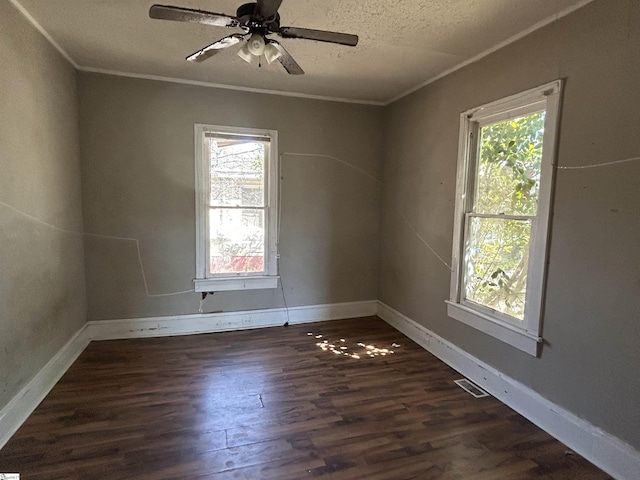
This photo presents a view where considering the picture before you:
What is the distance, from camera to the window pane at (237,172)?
148 inches

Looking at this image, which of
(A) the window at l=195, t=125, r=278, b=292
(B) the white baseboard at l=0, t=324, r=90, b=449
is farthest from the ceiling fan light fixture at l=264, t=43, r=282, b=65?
(B) the white baseboard at l=0, t=324, r=90, b=449

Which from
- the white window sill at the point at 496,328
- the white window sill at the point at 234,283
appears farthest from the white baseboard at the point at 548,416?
the white window sill at the point at 234,283

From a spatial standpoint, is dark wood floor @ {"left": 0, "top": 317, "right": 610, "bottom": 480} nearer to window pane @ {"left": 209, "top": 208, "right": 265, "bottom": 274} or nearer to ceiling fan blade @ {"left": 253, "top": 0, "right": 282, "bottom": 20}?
window pane @ {"left": 209, "top": 208, "right": 265, "bottom": 274}

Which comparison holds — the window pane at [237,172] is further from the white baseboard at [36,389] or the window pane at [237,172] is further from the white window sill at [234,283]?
the white baseboard at [36,389]

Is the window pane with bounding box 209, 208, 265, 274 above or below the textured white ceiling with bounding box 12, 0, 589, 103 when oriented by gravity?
below

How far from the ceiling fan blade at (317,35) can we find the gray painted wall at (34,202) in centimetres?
164

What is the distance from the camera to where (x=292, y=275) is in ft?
13.5

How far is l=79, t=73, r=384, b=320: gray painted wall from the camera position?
346 centimetres

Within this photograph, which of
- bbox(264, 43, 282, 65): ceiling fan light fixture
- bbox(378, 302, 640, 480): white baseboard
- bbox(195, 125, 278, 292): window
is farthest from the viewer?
bbox(195, 125, 278, 292): window

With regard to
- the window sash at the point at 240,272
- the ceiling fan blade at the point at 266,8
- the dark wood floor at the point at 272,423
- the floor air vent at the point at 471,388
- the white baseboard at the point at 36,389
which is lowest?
the dark wood floor at the point at 272,423

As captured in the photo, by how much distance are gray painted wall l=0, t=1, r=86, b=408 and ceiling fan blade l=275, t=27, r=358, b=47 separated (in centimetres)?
164

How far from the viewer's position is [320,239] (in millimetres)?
4191

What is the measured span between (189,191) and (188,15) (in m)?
2.13

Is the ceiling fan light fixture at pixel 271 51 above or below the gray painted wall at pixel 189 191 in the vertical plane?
above
